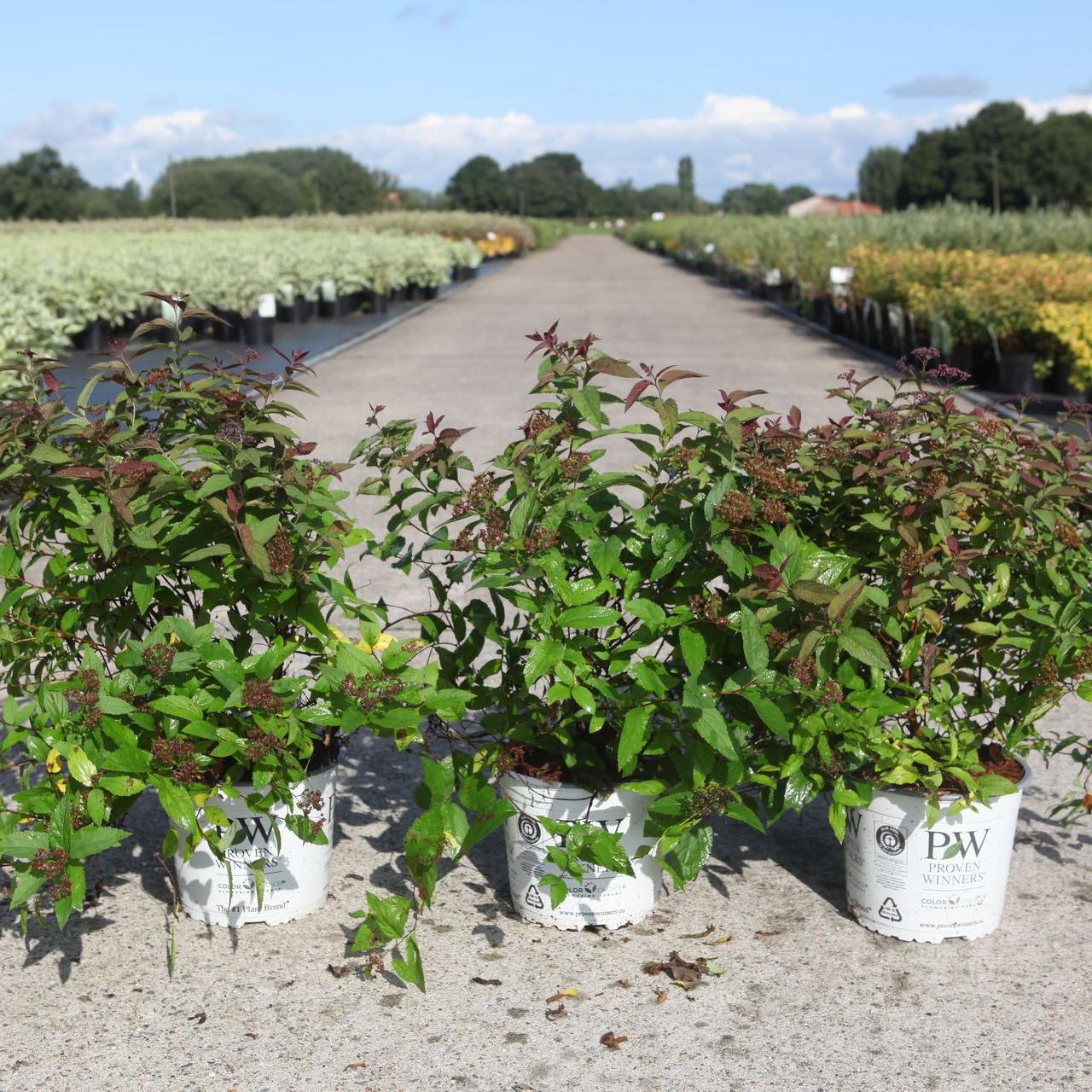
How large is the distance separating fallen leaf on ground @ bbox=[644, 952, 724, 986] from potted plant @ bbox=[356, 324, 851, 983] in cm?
17

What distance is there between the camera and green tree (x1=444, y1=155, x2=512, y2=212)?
129625mm

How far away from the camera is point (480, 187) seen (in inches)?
5162

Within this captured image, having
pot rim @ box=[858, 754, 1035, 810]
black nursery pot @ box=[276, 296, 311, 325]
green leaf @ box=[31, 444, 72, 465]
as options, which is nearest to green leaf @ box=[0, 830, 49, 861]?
green leaf @ box=[31, 444, 72, 465]

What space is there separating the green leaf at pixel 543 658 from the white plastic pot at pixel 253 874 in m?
0.64

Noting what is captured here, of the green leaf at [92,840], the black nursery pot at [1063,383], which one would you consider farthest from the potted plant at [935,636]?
the black nursery pot at [1063,383]

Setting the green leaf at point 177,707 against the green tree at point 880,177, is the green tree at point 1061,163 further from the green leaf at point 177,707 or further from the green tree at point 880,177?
the green leaf at point 177,707

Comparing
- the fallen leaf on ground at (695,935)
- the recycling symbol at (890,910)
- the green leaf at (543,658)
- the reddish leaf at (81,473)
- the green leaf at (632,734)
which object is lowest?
the fallen leaf on ground at (695,935)

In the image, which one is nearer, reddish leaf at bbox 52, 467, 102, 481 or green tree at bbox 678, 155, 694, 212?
reddish leaf at bbox 52, 467, 102, 481

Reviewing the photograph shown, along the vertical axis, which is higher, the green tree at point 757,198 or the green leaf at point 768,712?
the green tree at point 757,198

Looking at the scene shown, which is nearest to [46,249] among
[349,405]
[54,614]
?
[349,405]

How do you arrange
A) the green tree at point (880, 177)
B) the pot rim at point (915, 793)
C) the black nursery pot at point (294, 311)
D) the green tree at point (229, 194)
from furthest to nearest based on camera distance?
the green tree at point (880, 177) → the green tree at point (229, 194) → the black nursery pot at point (294, 311) → the pot rim at point (915, 793)

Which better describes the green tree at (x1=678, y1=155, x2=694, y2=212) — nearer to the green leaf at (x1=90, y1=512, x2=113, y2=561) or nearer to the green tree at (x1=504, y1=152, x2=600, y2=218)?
the green tree at (x1=504, y1=152, x2=600, y2=218)

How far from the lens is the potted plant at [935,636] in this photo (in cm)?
254

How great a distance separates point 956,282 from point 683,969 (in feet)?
39.3
